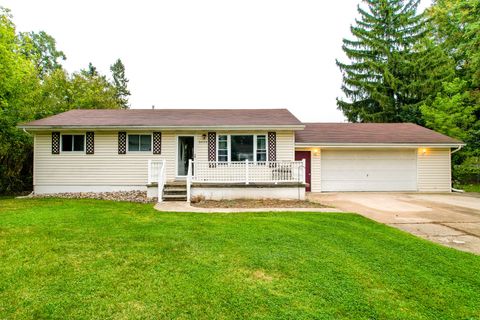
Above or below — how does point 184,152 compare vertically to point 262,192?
above

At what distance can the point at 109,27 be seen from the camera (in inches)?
805

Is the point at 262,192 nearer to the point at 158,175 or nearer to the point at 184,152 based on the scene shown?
the point at 158,175

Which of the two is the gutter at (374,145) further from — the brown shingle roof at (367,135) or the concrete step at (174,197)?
the concrete step at (174,197)

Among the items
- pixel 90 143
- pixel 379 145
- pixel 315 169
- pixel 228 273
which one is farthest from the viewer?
pixel 315 169

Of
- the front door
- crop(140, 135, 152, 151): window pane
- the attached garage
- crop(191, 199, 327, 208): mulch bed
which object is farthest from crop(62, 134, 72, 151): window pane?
the attached garage

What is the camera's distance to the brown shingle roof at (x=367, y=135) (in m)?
12.7

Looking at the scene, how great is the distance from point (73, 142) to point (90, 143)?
0.79m

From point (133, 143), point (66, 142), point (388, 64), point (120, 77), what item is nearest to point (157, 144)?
point (133, 143)

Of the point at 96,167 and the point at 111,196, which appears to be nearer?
the point at 111,196

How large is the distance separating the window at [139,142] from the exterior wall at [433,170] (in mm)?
13445

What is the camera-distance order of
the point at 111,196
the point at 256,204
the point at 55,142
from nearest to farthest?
1. the point at 256,204
2. the point at 111,196
3. the point at 55,142

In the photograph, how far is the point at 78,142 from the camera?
11.0 metres

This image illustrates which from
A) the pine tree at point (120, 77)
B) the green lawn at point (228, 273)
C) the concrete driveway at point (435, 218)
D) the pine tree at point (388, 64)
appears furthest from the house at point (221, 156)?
the pine tree at point (120, 77)

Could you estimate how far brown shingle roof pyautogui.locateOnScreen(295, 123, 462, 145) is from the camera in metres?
12.7
